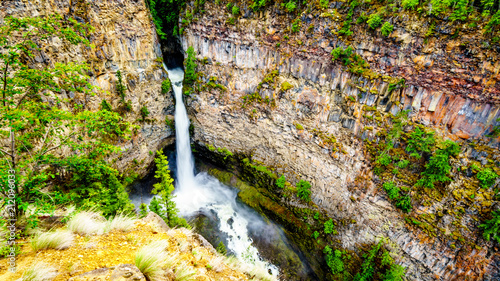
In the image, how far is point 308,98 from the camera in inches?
622

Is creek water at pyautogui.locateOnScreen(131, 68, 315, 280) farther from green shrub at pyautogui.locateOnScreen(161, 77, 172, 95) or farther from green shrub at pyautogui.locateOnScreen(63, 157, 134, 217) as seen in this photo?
green shrub at pyautogui.locateOnScreen(63, 157, 134, 217)

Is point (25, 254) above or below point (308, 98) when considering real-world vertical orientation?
below

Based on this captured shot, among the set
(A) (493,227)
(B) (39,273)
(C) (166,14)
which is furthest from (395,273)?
(C) (166,14)

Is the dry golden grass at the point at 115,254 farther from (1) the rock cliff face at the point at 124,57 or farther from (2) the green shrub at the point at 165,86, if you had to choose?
(2) the green shrub at the point at 165,86

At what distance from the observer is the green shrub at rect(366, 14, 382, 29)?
12102 mm

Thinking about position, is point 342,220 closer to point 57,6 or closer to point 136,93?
point 136,93

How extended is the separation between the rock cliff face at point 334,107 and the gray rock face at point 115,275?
1375 cm

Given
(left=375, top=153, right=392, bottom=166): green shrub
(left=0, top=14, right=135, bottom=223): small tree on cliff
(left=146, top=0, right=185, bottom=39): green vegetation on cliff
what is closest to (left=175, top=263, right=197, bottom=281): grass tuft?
(left=0, top=14, right=135, bottom=223): small tree on cliff

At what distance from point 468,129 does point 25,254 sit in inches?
666

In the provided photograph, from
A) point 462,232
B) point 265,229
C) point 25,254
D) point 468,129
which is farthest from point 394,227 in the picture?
point 25,254

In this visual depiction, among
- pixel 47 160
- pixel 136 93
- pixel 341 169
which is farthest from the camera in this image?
pixel 136 93

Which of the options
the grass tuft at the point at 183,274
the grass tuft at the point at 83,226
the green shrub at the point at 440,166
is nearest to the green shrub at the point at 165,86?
the grass tuft at the point at 83,226

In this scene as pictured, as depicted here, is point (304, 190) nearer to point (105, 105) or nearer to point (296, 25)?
point (296, 25)

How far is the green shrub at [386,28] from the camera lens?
11.9 metres
